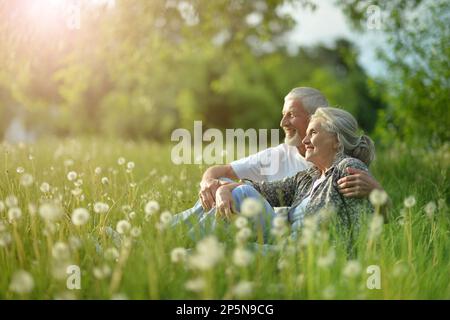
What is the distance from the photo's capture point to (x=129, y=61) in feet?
39.3

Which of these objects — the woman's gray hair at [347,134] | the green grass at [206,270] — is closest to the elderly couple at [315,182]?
the woman's gray hair at [347,134]

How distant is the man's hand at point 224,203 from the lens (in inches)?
174

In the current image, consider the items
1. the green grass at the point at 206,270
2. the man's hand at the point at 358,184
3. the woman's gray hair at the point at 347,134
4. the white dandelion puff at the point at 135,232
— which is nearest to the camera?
the green grass at the point at 206,270

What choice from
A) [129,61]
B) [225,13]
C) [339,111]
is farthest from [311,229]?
[129,61]

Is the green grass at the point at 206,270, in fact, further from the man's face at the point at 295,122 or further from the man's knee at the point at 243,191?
the man's face at the point at 295,122

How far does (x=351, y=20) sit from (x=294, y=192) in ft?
22.8

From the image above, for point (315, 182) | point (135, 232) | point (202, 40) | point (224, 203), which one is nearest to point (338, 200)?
point (315, 182)

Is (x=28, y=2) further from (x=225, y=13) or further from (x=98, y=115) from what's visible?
(x=98, y=115)

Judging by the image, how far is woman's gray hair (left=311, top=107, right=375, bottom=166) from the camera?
441 cm

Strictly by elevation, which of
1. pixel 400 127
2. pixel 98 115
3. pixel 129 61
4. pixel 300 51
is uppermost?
pixel 300 51

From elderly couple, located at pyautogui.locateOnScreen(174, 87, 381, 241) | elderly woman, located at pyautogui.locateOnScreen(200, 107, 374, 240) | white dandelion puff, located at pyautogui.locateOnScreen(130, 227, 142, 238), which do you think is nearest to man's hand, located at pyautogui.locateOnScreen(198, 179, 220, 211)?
elderly couple, located at pyautogui.locateOnScreen(174, 87, 381, 241)

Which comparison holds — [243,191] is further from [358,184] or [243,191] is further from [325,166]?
[358,184]

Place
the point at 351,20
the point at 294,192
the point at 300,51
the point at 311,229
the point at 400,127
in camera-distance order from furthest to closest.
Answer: the point at 300,51, the point at 400,127, the point at 351,20, the point at 294,192, the point at 311,229

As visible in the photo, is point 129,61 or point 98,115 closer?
point 129,61
